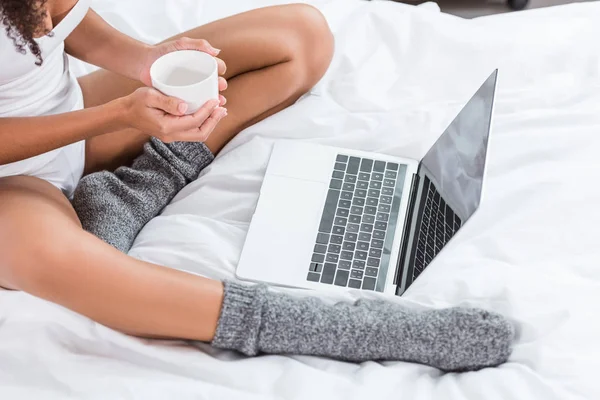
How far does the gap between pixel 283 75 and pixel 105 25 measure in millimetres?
328

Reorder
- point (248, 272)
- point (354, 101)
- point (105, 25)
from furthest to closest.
→ point (354, 101) → point (105, 25) → point (248, 272)

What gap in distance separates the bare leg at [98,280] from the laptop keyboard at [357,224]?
207 millimetres

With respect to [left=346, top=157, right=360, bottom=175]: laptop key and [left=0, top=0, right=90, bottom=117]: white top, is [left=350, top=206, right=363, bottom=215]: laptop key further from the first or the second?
[left=0, top=0, right=90, bottom=117]: white top

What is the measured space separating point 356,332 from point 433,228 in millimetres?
207

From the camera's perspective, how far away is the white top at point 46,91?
1.08 metres

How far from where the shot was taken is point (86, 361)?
0.98 meters

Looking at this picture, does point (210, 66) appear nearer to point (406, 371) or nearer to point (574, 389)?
point (406, 371)

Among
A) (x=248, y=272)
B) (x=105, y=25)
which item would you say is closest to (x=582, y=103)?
(x=248, y=272)

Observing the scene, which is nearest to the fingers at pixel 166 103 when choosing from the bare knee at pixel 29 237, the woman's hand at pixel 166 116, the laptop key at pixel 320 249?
the woman's hand at pixel 166 116

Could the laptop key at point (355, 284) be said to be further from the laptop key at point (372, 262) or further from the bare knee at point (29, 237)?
the bare knee at point (29, 237)

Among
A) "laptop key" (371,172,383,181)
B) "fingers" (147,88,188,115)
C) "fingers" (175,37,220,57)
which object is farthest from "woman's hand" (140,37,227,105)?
"laptop key" (371,172,383,181)

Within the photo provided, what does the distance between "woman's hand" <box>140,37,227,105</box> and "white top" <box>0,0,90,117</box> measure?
4.9 inches

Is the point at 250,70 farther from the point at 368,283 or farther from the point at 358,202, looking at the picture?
the point at 368,283

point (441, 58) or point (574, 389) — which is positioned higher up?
point (441, 58)
